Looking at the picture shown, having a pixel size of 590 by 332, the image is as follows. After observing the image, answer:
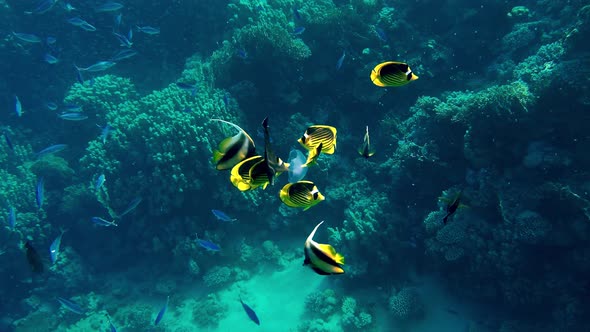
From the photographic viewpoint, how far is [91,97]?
1035cm

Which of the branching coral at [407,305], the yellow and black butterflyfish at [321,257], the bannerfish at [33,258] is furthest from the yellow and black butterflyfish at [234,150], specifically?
the branching coral at [407,305]

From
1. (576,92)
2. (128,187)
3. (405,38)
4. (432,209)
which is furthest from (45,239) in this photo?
(576,92)

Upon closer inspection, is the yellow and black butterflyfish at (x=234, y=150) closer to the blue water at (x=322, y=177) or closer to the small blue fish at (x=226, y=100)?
the blue water at (x=322, y=177)

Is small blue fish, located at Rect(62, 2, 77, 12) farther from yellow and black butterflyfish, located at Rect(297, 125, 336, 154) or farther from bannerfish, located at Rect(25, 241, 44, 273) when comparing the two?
yellow and black butterflyfish, located at Rect(297, 125, 336, 154)

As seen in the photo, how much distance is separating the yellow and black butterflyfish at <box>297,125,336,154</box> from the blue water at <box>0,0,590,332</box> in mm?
2514

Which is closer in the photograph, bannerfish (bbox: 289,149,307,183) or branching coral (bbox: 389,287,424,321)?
bannerfish (bbox: 289,149,307,183)

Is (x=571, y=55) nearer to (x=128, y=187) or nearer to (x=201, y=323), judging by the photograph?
(x=201, y=323)

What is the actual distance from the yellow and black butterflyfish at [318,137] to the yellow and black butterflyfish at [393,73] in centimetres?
65

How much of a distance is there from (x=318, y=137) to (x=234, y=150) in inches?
42.5

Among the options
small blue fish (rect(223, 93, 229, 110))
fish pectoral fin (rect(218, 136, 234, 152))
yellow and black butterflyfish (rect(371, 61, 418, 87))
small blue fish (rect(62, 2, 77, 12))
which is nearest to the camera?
fish pectoral fin (rect(218, 136, 234, 152))

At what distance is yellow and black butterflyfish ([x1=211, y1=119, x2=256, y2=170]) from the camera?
92.0 inches

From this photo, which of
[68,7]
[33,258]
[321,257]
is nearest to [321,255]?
[321,257]

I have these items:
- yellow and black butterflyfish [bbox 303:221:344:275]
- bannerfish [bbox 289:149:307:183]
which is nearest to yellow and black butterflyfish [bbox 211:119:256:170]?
bannerfish [bbox 289:149:307:183]

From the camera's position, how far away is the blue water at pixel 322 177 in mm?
5875
